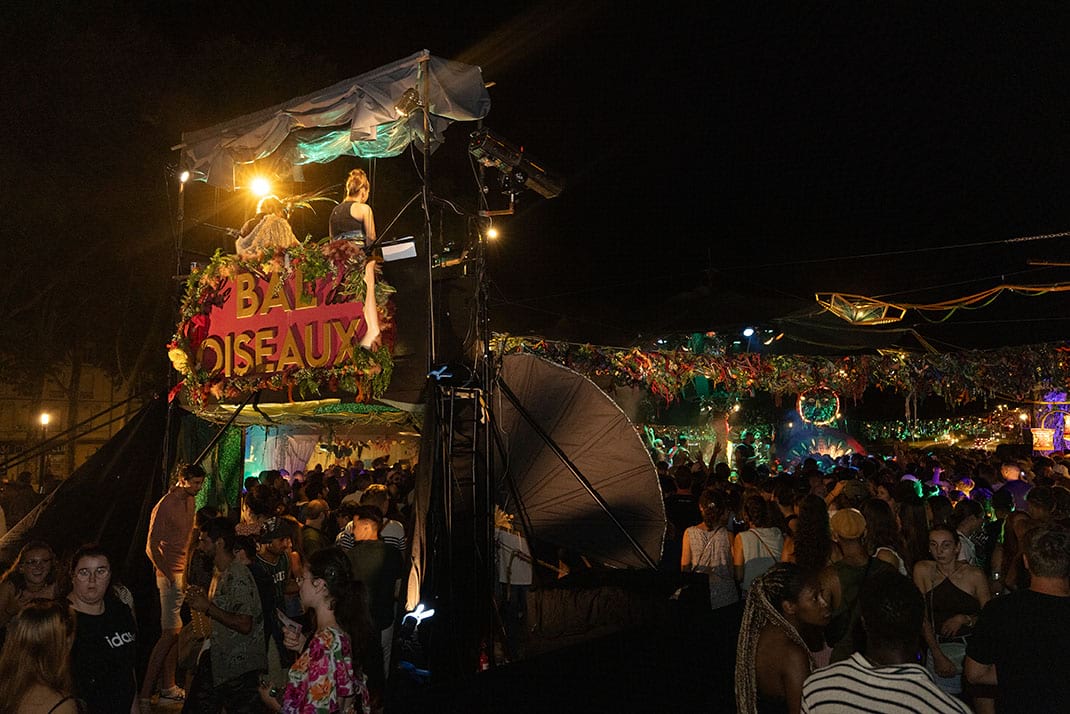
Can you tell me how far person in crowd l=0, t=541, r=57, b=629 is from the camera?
17.5 ft

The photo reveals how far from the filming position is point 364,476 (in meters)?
12.6

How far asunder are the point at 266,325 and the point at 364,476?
4.32 m

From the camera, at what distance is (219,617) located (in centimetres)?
538

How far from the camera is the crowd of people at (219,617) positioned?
11.9ft

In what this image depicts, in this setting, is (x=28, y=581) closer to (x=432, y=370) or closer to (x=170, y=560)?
(x=170, y=560)

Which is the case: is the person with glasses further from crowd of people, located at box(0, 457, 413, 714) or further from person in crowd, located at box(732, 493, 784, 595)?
person in crowd, located at box(732, 493, 784, 595)

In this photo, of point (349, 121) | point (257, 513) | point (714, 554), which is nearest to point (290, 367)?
point (257, 513)

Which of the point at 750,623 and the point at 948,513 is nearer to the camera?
the point at 750,623

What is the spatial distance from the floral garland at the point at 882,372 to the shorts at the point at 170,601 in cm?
743

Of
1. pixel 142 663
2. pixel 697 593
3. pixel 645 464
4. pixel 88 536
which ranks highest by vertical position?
pixel 645 464

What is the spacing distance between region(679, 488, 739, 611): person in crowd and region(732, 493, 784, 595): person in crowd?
0.36 metres

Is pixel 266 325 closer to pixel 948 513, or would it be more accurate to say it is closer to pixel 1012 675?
pixel 948 513

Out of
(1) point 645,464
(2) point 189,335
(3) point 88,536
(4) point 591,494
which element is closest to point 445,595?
(4) point 591,494

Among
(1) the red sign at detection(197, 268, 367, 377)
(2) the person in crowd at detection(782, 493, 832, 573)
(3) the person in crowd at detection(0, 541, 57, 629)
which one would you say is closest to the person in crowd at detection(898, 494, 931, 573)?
(2) the person in crowd at detection(782, 493, 832, 573)
